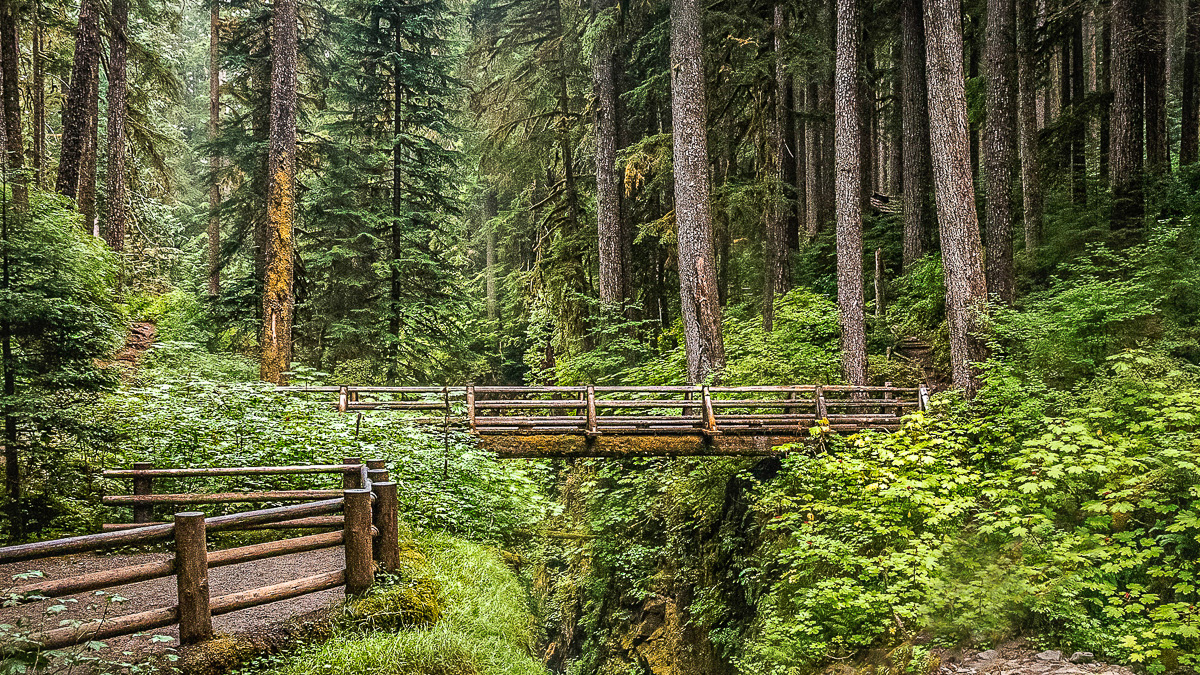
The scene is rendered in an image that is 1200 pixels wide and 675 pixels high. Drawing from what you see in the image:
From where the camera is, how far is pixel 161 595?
21.0 ft

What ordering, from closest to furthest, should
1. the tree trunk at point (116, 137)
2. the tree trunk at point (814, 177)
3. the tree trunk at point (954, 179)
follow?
the tree trunk at point (954, 179) < the tree trunk at point (116, 137) < the tree trunk at point (814, 177)

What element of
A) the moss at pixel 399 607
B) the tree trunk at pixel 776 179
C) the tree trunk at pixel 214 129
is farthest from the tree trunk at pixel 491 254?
the moss at pixel 399 607

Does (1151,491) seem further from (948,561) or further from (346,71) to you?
(346,71)

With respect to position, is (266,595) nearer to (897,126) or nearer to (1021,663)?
(1021,663)

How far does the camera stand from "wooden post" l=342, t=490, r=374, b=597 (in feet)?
19.6

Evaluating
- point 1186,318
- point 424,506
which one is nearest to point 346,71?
point 424,506

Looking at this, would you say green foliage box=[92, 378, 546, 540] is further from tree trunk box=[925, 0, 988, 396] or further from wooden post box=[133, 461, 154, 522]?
tree trunk box=[925, 0, 988, 396]

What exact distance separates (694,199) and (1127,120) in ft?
31.7

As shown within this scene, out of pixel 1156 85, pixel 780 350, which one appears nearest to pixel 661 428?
pixel 780 350

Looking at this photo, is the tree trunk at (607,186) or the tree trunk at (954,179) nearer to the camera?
the tree trunk at (954,179)

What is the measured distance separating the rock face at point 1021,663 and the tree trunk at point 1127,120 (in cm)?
1127

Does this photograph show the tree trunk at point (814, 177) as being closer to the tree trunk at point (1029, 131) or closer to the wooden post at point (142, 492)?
the tree trunk at point (1029, 131)

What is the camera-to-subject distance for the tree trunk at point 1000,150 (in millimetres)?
13414

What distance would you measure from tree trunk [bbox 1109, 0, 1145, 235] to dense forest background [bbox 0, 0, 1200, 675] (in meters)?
0.07
